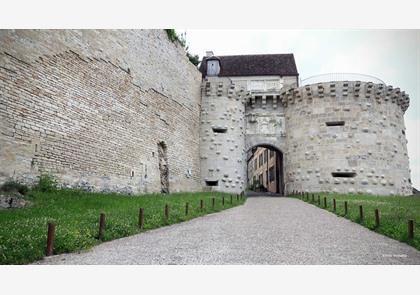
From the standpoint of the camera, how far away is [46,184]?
871 centimetres

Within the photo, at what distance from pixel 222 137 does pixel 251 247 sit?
46.8 feet

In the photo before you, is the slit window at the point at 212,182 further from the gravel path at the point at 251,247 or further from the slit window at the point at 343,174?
the gravel path at the point at 251,247

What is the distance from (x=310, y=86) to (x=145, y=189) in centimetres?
1108

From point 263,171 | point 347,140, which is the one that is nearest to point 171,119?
point 347,140

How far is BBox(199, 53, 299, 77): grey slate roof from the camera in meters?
24.4

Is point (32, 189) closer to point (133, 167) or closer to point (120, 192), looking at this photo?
point (120, 192)

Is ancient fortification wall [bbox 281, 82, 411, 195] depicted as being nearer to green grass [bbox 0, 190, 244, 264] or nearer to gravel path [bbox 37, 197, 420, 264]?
green grass [bbox 0, 190, 244, 264]

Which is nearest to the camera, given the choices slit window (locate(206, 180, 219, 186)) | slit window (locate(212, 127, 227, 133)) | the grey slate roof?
slit window (locate(206, 180, 219, 186))

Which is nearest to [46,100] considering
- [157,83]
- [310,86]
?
[157,83]

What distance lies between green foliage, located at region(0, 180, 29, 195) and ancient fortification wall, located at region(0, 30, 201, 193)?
17cm

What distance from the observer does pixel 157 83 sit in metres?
15.0

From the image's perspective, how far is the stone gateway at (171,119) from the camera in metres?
8.91

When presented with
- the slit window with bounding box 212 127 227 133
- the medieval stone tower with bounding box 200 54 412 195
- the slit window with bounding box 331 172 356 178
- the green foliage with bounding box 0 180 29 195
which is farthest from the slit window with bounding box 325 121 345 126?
the green foliage with bounding box 0 180 29 195

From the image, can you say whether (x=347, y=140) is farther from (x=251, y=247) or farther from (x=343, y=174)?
(x=251, y=247)
